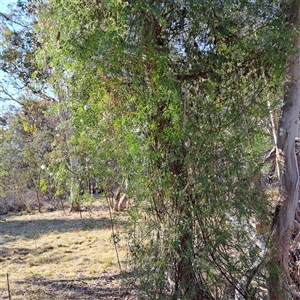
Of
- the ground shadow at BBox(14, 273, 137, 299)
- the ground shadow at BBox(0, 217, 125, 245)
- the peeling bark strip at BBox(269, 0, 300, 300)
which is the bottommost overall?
the ground shadow at BBox(14, 273, 137, 299)

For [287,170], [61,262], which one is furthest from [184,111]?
[61,262]

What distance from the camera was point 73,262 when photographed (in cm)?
450

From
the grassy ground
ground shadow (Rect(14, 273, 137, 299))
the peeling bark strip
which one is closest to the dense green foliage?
the peeling bark strip

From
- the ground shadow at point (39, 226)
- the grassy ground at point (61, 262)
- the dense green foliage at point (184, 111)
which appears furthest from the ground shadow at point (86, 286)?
the ground shadow at point (39, 226)

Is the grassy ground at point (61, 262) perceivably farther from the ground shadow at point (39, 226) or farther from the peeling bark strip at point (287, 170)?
the peeling bark strip at point (287, 170)

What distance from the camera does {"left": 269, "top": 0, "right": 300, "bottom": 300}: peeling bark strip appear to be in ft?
7.05

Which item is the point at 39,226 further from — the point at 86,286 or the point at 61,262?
the point at 86,286

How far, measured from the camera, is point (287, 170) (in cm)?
231

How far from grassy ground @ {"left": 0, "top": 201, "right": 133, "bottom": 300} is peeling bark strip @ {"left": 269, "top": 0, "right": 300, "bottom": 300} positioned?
1037mm

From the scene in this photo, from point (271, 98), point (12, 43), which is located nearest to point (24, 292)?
point (271, 98)

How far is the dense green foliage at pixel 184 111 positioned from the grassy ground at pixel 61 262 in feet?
2.34

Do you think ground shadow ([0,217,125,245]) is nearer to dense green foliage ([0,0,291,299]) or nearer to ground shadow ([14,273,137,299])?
ground shadow ([14,273,137,299])

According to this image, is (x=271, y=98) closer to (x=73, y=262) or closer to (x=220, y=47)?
(x=220, y=47)

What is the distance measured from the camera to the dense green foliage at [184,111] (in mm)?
1798
